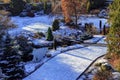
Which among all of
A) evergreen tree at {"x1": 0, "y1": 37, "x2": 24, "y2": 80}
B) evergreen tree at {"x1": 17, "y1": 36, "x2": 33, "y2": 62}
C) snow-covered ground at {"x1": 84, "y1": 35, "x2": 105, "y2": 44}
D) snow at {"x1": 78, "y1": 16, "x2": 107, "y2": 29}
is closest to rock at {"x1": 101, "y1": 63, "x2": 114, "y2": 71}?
evergreen tree at {"x1": 0, "y1": 37, "x2": 24, "y2": 80}

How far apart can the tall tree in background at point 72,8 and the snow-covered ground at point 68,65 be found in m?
9.56

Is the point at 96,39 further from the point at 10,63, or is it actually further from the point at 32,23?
the point at 10,63

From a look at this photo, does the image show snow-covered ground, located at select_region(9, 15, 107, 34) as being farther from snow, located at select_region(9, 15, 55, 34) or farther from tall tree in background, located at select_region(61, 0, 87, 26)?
tall tree in background, located at select_region(61, 0, 87, 26)

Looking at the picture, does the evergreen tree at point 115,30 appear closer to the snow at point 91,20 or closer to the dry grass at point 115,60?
the dry grass at point 115,60

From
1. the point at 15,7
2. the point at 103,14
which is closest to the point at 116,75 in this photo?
the point at 103,14

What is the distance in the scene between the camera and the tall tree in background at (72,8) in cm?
4303

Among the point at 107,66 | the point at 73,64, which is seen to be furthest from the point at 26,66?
the point at 107,66

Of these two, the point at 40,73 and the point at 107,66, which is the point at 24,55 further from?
the point at 107,66

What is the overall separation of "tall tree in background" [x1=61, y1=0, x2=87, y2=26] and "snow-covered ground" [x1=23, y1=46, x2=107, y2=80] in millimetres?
9558

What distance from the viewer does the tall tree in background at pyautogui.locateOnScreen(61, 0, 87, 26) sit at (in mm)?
43031

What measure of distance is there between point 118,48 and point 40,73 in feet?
→ 22.0

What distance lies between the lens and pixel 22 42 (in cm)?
3206

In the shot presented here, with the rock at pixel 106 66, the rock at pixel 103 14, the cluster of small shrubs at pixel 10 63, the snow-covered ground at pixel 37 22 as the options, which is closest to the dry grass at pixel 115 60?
the rock at pixel 106 66

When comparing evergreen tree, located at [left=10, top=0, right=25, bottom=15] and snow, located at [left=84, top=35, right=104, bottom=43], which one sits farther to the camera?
evergreen tree, located at [left=10, top=0, right=25, bottom=15]
